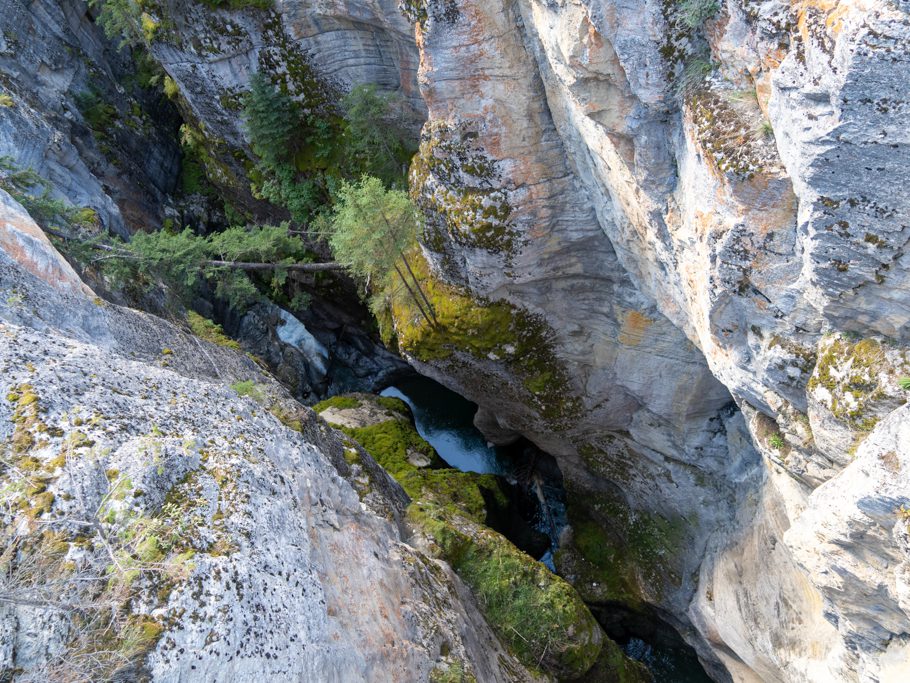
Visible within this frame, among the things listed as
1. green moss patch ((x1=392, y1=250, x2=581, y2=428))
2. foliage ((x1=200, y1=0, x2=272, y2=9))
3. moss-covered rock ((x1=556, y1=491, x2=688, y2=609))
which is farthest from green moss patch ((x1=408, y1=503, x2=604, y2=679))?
foliage ((x1=200, y1=0, x2=272, y2=9))

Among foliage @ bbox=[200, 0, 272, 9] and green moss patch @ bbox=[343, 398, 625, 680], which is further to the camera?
foliage @ bbox=[200, 0, 272, 9]

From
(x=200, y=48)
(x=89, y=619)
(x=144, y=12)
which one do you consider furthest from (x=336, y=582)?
Answer: (x=144, y=12)

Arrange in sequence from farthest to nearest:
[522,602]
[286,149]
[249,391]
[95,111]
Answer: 1. [95,111]
2. [286,149]
3. [522,602]
4. [249,391]

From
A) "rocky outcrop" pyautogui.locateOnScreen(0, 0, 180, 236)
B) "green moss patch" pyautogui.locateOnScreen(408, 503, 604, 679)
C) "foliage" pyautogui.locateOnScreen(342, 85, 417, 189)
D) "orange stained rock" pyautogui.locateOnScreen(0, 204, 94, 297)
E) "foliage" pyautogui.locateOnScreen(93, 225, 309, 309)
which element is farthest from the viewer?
→ "foliage" pyautogui.locateOnScreen(342, 85, 417, 189)

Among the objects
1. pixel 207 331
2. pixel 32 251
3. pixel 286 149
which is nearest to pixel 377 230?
pixel 207 331

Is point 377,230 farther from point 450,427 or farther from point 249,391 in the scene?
point 450,427

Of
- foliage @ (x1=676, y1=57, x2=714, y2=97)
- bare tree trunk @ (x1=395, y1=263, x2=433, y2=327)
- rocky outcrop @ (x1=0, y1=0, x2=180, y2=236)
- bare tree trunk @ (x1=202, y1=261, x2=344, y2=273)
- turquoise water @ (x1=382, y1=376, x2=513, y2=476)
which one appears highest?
rocky outcrop @ (x1=0, y1=0, x2=180, y2=236)

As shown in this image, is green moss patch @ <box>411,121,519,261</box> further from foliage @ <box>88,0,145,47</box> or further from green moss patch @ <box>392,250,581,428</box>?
foliage @ <box>88,0,145,47</box>
